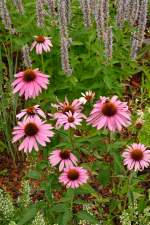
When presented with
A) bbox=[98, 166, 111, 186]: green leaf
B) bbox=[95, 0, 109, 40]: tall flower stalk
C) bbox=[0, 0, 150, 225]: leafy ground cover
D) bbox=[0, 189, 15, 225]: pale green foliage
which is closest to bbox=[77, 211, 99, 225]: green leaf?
bbox=[0, 0, 150, 225]: leafy ground cover

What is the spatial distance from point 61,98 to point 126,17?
29.9 inches

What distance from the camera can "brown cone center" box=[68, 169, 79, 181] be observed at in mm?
2510

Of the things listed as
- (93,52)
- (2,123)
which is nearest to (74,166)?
(2,123)

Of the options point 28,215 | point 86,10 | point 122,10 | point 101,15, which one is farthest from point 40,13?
point 28,215

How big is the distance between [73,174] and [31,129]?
0.30 metres

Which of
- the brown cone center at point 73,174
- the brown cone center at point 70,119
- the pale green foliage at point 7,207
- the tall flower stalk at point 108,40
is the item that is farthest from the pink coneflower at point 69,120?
the tall flower stalk at point 108,40

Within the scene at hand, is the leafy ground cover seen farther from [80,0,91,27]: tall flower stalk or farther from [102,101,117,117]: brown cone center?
[102,101,117,117]: brown cone center

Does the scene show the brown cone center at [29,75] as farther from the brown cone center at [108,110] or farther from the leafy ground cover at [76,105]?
the brown cone center at [108,110]

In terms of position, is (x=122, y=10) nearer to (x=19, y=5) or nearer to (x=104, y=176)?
(x=19, y=5)

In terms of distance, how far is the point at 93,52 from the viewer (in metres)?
3.86

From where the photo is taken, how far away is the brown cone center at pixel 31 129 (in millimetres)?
2449

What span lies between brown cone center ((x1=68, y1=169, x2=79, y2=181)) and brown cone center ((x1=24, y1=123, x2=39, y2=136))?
259mm

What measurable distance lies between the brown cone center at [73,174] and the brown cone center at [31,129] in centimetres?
26

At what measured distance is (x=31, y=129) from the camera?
8.05 feet
